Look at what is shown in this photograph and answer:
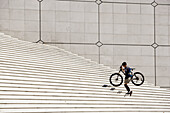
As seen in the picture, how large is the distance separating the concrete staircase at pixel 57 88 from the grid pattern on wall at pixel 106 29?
1.99 meters

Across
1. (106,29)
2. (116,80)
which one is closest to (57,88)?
(116,80)

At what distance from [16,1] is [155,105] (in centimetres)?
721

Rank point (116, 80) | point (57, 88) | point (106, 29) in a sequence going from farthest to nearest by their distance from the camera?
1. point (106, 29)
2. point (116, 80)
3. point (57, 88)

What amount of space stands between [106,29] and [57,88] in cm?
581

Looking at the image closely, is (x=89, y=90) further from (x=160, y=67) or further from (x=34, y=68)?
(x=160, y=67)

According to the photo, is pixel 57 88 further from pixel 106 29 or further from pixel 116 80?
pixel 106 29

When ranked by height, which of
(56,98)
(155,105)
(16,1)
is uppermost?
(16,1)

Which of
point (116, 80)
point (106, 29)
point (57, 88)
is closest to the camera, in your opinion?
point (57, 88)

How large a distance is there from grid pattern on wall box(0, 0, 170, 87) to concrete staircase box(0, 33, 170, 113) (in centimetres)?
199

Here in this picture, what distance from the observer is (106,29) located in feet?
37.4

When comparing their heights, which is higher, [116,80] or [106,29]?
[106,29]

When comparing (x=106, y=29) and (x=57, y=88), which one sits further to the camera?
(x=106, y=29)

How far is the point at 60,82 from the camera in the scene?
6641 mm

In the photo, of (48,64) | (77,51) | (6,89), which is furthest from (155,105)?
(77,51)
